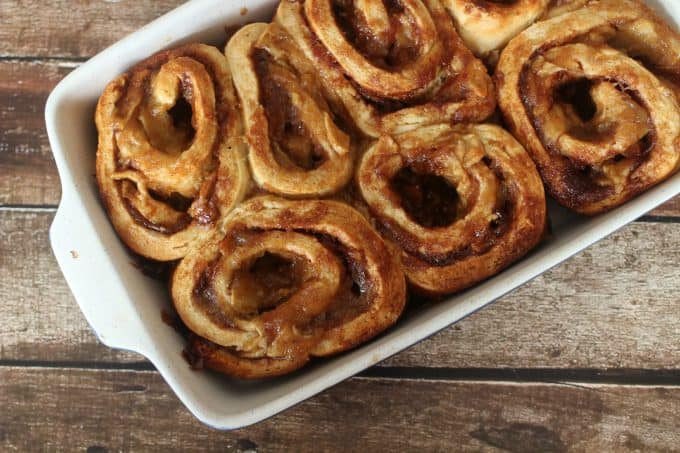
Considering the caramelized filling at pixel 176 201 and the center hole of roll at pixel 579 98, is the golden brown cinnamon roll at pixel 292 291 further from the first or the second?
the center hole of roll at pixel 579 98

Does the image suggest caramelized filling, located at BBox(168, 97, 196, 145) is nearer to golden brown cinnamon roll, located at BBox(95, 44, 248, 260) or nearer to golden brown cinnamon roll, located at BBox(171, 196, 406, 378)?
golden brown cinnamon roll, located at BBox(95, 44, 248, 260)

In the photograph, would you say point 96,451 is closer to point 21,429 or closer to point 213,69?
point 21,429

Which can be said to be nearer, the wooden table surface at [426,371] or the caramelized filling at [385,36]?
the caramelized filling at [385,36]

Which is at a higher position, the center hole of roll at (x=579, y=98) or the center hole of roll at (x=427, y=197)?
the center hole of roll at (x=579, y=98)

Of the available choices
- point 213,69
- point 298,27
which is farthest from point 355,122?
point 213,69

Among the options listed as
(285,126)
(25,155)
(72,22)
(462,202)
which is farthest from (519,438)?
(72,22)

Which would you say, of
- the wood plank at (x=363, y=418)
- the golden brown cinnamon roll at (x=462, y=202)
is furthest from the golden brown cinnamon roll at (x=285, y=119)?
the wood plank at (x=363, y=418)
